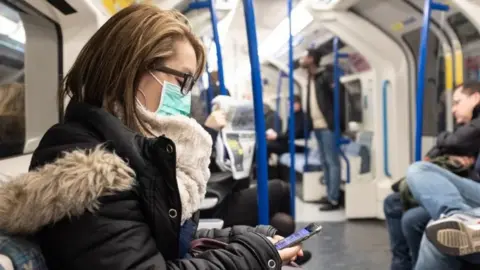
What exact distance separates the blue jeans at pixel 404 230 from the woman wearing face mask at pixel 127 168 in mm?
1766

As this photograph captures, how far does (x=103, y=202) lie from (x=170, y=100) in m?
0.39

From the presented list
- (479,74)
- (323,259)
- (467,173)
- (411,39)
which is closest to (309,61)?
(411,39)

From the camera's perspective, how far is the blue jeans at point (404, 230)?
2838 mm

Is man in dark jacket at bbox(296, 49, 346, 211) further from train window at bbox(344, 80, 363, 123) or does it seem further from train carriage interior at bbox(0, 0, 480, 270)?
train window at bbox(344, 80, 363, 123)

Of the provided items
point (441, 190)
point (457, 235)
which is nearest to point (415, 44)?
point (441, 190)

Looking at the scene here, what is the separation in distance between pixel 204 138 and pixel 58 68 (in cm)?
136

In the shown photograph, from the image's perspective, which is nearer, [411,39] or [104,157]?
[104,157]

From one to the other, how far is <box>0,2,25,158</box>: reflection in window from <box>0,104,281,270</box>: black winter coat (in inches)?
34.4

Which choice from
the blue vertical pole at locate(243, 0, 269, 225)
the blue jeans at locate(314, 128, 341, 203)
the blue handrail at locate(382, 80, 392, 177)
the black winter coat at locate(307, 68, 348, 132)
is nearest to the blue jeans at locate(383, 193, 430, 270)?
the blue vertical pole at locate(243, 0, 269, 225)

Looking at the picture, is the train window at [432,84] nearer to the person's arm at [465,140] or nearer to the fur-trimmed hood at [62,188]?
the person's arm at [465,140]

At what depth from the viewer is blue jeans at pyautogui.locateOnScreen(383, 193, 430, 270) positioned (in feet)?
9.31

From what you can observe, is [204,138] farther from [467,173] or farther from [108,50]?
[467,173]

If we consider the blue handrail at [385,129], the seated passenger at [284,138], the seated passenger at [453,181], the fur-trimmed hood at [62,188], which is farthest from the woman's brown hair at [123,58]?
the seated passenger at [284,138]

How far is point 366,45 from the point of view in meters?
5.08
